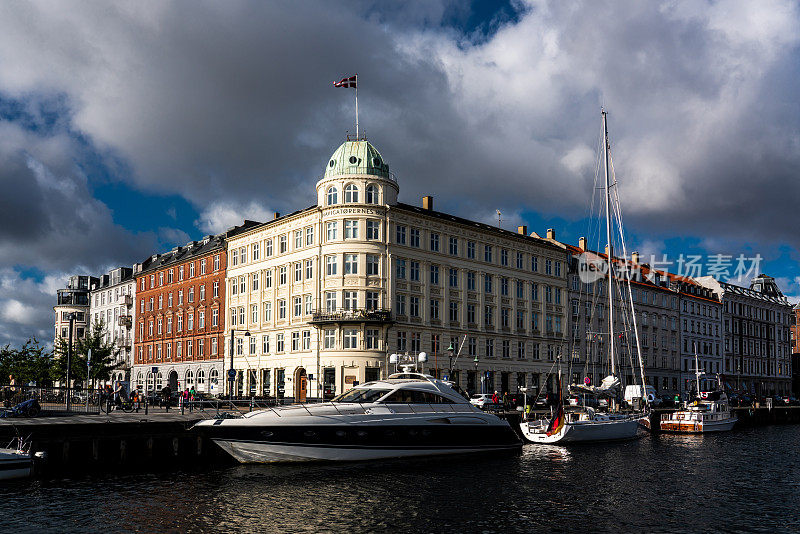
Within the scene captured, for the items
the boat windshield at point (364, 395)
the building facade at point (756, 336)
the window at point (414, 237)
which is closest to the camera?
the boat windshield at point (364, 395)

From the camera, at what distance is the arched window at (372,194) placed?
6962 cm

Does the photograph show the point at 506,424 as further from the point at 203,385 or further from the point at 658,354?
the point at 658,354

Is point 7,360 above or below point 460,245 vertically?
below

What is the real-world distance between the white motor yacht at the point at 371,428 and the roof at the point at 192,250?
1998 inches

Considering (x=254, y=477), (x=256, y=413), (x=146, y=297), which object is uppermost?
(x=146, y=297)

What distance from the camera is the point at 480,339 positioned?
7619cm

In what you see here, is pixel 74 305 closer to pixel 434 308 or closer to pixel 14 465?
pixel 434 308

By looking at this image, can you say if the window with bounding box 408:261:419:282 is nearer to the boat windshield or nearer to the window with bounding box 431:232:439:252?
the window with bounding box 431:232:439:252

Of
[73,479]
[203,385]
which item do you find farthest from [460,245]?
[73,479]

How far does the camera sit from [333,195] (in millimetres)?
70188

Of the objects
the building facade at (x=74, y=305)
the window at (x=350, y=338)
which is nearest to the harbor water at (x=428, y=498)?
the window at (x=350, y=338)

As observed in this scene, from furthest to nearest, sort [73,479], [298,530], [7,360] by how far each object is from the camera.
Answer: [7,360] → [73,479] → [298,530]

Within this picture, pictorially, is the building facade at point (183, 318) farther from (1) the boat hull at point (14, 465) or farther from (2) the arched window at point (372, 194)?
(1) the boat hull at point (14, 465)

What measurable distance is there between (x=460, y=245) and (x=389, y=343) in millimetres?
14108
